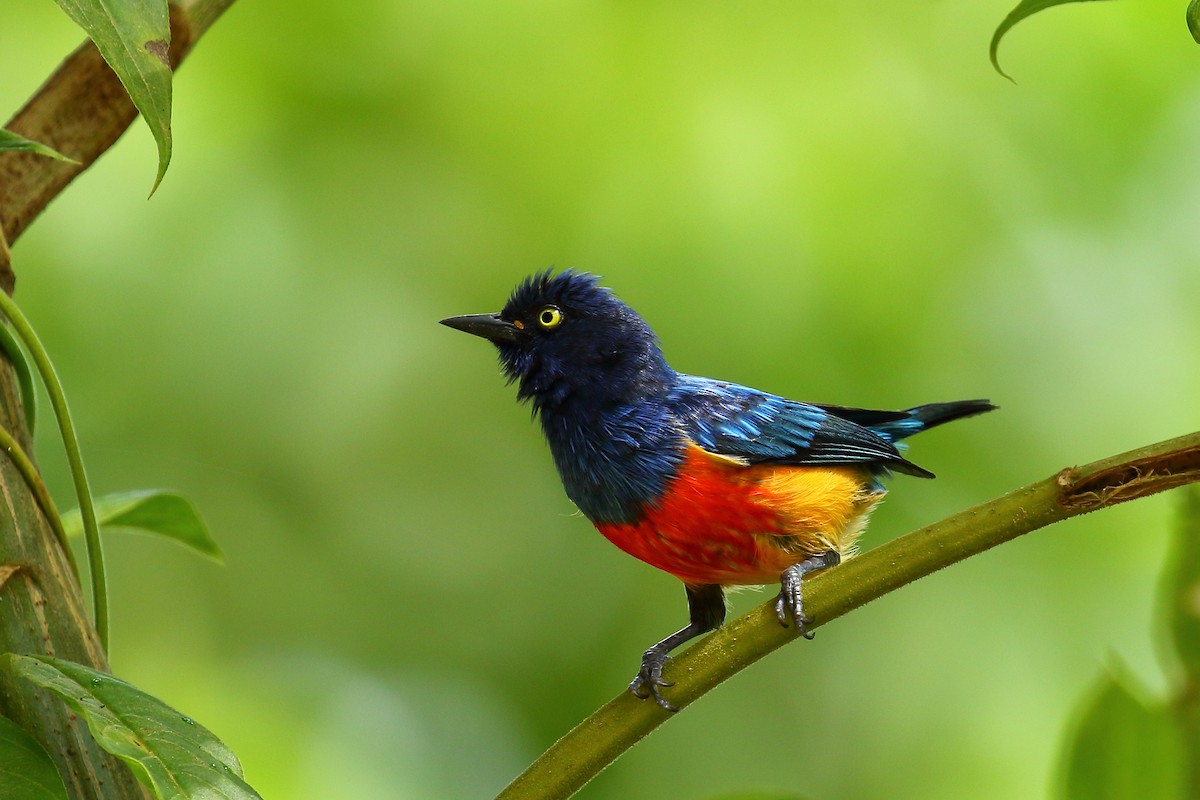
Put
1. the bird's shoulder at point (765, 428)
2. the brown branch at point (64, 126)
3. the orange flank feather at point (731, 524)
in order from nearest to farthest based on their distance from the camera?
the brown branch at point (64, 126) < the orange flank feather at point (731, 524) < the bird's shoulder at point (765, 428)

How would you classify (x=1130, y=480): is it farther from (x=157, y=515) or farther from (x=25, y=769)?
(x=157, y=515)

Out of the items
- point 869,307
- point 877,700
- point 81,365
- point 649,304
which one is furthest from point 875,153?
point 81,365

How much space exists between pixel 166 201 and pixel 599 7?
2.47 m

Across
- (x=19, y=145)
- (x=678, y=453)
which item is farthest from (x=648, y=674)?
(x=19, y=145)

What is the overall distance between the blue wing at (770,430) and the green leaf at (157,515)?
1294 mm

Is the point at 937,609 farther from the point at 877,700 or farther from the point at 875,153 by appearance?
the point at 875,153

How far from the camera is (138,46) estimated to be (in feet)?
4.42

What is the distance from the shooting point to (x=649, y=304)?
5.85m

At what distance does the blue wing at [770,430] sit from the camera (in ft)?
10.2

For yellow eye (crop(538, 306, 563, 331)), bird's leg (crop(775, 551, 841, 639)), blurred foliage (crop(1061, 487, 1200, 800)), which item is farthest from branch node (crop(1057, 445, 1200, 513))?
yellow eye (crop(538, 306, 563, 331))

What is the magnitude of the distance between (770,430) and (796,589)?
969 millimetres

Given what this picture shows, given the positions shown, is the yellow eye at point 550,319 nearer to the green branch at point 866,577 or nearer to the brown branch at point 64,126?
the brown branch at point 64,126

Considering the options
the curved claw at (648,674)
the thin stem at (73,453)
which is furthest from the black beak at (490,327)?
the thin stem at (73,453)

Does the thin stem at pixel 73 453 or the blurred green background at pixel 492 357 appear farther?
the blurred green background at pixel 492 357
